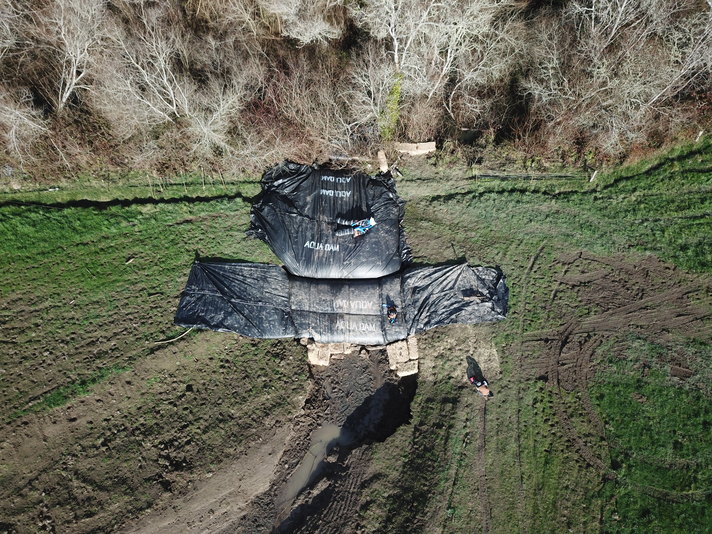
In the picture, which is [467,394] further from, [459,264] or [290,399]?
[290,399]

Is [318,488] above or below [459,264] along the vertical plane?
below

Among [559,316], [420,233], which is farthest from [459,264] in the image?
[559,316]

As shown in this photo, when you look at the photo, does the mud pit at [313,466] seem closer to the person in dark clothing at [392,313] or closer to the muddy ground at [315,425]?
the muddy ground at [315,425]

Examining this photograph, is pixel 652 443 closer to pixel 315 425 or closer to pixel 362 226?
pixel 315 425

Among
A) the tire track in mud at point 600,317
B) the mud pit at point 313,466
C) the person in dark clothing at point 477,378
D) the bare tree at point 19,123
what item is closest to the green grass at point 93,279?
the bare tree at point 19,123

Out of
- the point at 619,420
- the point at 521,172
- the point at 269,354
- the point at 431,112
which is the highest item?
the point at 431,112

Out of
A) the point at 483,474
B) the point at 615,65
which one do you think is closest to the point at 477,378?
the point at 483,474
